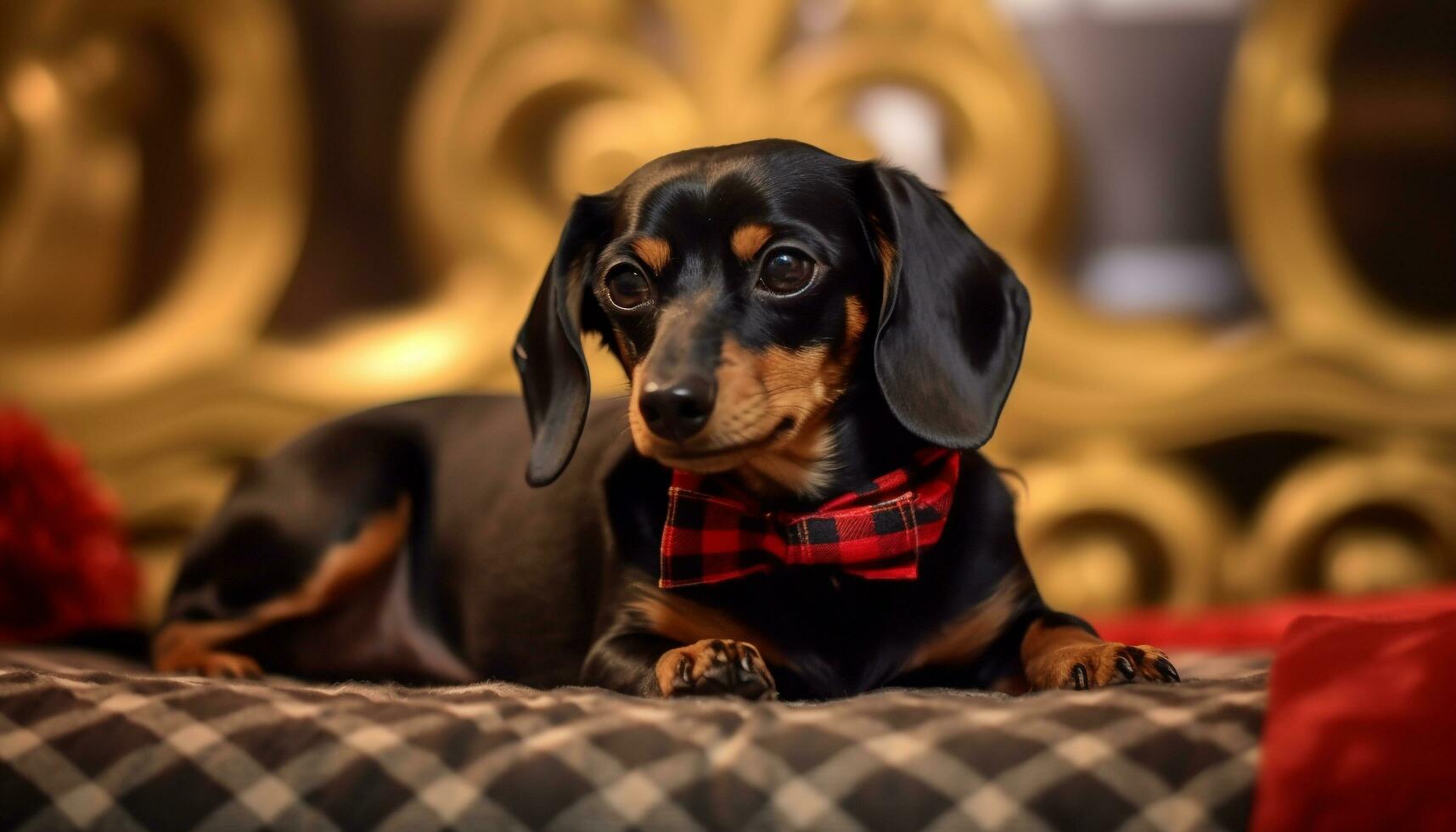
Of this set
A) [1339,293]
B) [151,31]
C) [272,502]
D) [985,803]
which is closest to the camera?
[985,803]

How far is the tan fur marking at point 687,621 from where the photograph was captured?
1220 mm

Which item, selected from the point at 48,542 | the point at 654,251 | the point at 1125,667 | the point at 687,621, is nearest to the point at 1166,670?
the point at 1125,667

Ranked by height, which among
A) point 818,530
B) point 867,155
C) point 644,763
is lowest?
point 644,763

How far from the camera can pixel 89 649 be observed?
1734 mm

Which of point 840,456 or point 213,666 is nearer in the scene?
point 840,456

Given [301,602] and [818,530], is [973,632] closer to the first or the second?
[818,530]

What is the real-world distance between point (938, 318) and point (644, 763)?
478mm

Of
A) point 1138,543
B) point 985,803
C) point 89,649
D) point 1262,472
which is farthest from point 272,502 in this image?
point 1262,472

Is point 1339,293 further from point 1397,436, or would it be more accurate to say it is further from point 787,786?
point 787,786

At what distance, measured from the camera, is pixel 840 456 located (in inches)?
49.6

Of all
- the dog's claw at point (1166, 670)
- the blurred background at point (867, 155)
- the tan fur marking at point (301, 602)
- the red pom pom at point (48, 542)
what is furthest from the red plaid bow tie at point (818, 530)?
the blurred background at point (867, 155)

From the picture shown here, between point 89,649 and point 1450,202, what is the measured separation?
2.45 meters

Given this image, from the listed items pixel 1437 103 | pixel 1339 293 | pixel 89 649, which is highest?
pixel 1437 103

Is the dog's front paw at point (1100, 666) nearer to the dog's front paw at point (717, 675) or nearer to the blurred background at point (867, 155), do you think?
the dog's front paw at point (717, 675)
